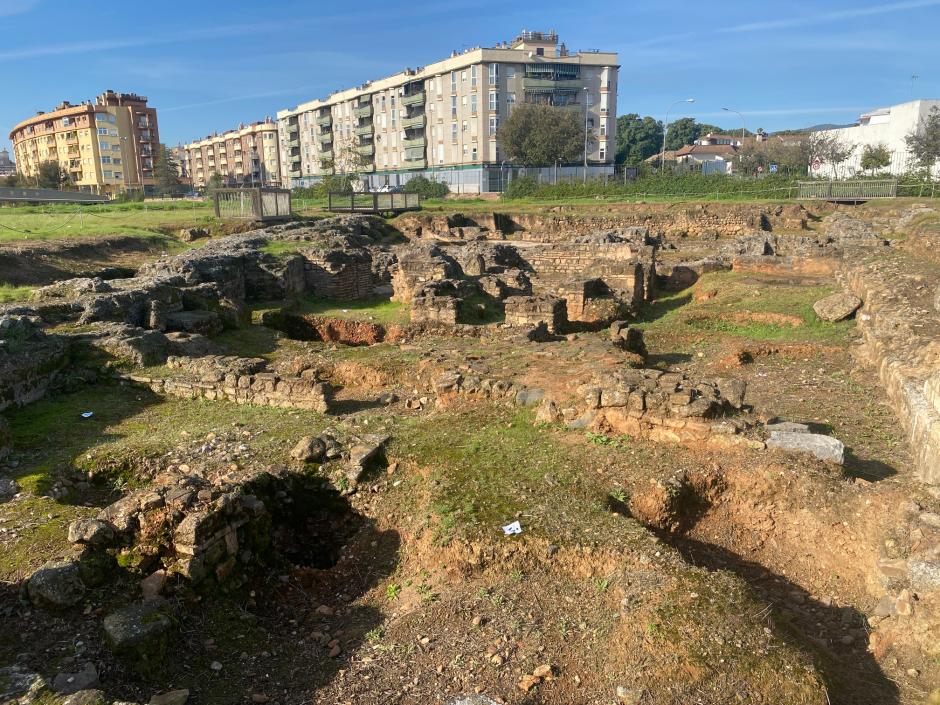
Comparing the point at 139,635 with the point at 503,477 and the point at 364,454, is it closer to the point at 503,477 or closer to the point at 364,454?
the point at 364,454

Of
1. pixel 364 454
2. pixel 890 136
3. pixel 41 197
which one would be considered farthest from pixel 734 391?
pixel 890 136

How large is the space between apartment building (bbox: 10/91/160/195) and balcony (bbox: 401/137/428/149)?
2997 cm

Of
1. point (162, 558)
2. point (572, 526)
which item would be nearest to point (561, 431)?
point (572, 526)

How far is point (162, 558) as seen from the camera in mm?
5059

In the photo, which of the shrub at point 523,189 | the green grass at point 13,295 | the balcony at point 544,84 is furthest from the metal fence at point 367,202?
the balcony at point 544,84

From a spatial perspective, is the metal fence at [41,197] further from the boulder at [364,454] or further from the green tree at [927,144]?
the green tree at [927,144]

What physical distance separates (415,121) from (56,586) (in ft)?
229

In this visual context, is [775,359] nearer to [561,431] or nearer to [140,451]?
[561,431]

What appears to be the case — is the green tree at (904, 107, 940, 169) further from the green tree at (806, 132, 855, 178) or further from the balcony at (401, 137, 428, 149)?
the balcony at (401, 137, 428, 149)

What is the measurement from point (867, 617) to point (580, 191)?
44.4 m

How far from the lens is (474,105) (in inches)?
2477

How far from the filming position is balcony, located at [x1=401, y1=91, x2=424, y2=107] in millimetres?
68000

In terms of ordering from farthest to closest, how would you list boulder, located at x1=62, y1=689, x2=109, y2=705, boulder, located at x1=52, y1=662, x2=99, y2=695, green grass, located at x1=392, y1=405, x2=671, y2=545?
green grass, located at x1=392, y1=405, x2=671, y2=545 < boulder, located at x1=52, y1=662, x2=99, y2=695 < boulder, located at x1=62, y1=689, x2=109, y2=705

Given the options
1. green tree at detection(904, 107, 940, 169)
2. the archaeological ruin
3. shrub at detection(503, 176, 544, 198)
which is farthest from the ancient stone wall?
green tree at detection(904, 107, 940, 169)
